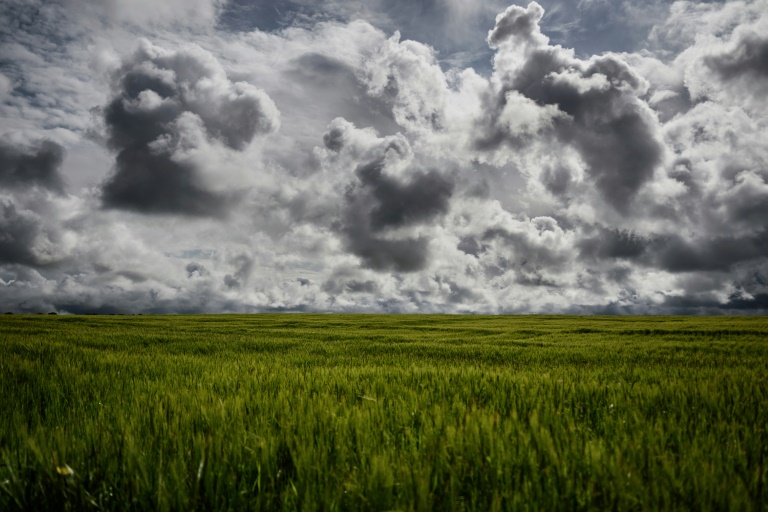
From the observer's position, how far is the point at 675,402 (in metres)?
3.95

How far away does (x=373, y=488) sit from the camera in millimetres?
1874

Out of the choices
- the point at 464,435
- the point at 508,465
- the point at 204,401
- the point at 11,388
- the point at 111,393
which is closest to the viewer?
the point at 508,465

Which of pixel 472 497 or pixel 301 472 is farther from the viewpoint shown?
pixel 301 472

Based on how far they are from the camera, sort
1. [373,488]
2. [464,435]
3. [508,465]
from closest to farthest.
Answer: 1. [373,488]
2. [508,465]
3. [464,435]

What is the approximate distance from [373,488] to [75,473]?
1.51 m

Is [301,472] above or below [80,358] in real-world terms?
above

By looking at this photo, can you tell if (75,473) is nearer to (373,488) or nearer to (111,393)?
(373,488)

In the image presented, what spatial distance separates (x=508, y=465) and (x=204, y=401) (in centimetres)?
293

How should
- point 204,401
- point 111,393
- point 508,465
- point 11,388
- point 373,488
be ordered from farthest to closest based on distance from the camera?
1. point 11,388
2. point 111,393
3. point 204,401
4. point 508,465
5. point 373,488

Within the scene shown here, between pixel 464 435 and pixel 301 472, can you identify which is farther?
pixel 464 435

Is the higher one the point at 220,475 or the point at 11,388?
the point at 220,475

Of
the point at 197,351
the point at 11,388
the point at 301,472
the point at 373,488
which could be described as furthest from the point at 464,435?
the point at 197,351

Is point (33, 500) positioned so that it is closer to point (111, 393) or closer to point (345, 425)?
point (345, 425)

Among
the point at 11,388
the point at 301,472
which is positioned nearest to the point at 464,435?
the point at 301,472
